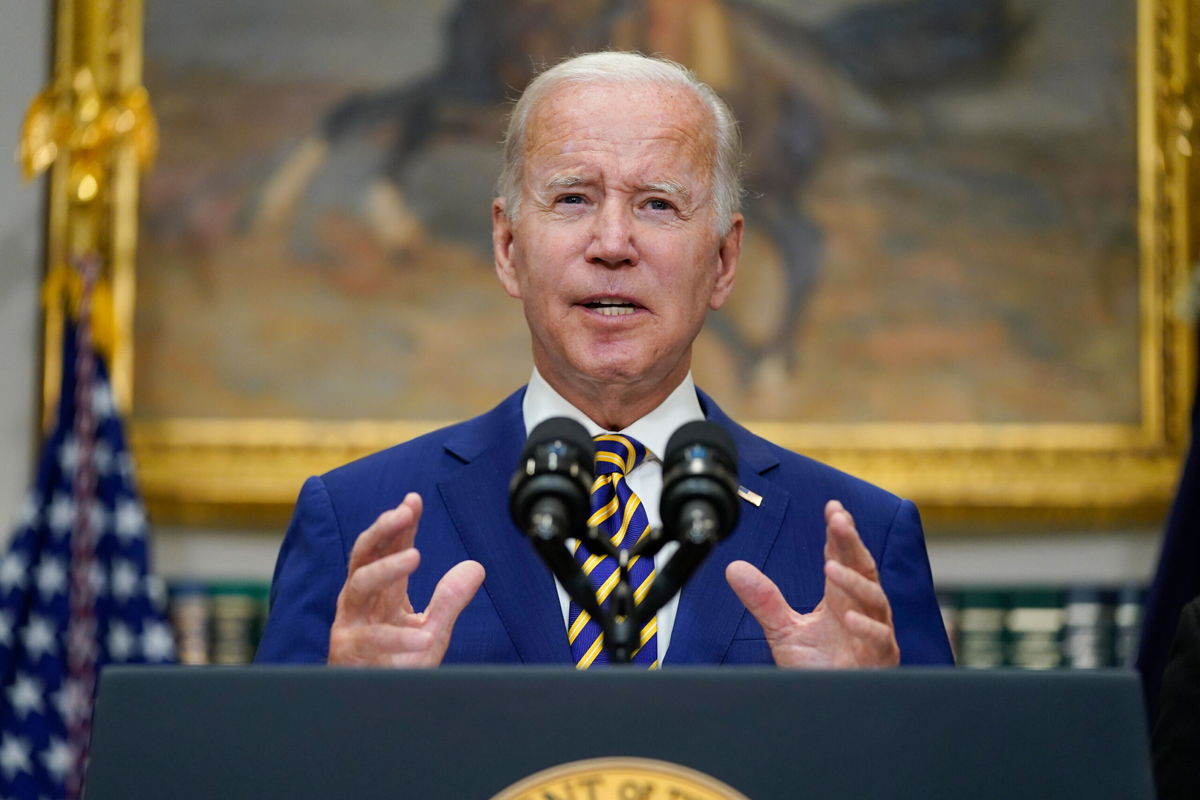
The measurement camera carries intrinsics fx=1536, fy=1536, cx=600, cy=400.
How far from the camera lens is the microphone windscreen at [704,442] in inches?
70.2

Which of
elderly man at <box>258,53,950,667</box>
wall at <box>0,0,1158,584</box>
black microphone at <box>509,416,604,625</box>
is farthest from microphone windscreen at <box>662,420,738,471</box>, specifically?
wall at <box>0,0,1158,584</box>

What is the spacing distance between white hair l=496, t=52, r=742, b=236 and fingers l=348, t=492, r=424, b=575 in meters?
1.03

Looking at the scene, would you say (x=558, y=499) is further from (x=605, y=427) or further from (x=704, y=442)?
(x=605, y=427)

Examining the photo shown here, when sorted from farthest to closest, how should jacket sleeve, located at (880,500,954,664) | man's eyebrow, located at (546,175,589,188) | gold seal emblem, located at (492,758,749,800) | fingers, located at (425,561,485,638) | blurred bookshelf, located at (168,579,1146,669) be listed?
1. blurred bookshelf, located at (168,579,1146,669)
2. man's eyebrow, located at (546,175,589,188)
3. jacket sleeve, located at (880,500,954,664)
4. fingers, located at (425,561,485,638)
5. gold seal emblem, located at (492,758,749,800)

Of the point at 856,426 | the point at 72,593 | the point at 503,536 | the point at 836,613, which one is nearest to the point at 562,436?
the point at 836,613

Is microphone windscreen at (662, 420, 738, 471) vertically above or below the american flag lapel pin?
above

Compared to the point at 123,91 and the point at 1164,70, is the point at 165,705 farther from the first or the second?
the point at 1164,70

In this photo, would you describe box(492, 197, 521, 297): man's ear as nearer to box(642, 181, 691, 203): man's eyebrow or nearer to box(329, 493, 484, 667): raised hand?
box(642, 181, 691, 203): man's eyebrow

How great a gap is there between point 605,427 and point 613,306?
23 centimetres

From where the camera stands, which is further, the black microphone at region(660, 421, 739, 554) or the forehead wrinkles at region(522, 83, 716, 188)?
the forehead wrinkles at region(522, 83, 716, 188)

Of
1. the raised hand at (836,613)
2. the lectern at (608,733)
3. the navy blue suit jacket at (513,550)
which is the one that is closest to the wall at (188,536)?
the navy blue suit jacket at (513,550)

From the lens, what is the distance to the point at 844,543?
80.4 inches

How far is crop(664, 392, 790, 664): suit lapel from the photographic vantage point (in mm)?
2492

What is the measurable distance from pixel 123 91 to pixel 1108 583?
4.01 m
